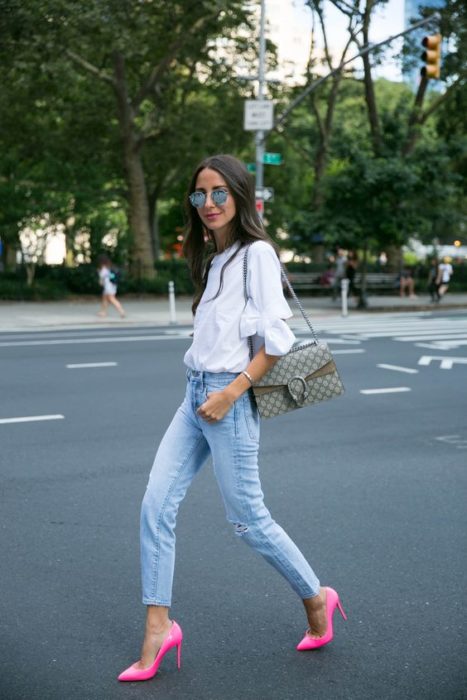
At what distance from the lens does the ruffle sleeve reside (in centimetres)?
322

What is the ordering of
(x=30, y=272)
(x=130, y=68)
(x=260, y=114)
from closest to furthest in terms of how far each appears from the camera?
(x=260, y=114) → (x=30, y=272) → (x=130, y=68)

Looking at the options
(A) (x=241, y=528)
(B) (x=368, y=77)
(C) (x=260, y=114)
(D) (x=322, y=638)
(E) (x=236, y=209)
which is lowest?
(D) (x=322, y=638)

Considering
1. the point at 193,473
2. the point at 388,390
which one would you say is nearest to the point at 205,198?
the point at 193,473

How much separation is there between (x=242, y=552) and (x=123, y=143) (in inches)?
1062

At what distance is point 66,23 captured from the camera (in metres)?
23.8

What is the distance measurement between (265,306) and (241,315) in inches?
3.6

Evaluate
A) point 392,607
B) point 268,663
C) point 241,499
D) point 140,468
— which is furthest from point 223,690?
point 140,468

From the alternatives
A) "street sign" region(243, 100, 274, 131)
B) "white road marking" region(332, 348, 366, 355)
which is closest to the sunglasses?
"white road marking" region(332, 348, 366, 355)

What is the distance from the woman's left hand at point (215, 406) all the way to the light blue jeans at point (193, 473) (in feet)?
0.21

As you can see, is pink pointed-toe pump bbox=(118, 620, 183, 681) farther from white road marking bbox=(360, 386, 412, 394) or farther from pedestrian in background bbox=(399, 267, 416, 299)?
pedestrian in background bbox=(399, 267, 416, 299)

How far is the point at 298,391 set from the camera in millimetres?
3400

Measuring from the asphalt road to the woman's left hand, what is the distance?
3.18ft

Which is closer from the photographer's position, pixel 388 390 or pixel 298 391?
pixel 298 391

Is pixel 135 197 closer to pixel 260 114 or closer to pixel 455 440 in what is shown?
pixel 260 114
